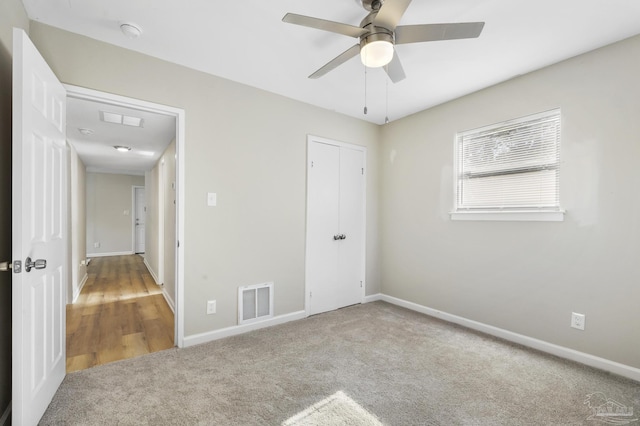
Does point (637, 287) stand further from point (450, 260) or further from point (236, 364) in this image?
point (236, 364)

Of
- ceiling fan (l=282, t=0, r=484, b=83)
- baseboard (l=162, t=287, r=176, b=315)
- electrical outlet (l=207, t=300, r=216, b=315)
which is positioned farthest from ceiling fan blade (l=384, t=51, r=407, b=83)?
baseboard (l=162, t=287, r=176, b=315)

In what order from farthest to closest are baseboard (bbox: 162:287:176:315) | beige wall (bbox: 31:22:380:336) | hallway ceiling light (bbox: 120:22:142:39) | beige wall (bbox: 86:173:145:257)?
beige wall (bbox: 86:173:145:257) → baseboard (bbox: 162:287:176:315) → beige wall (bbox: 31:22:380:336) → hallway ceiling light (bbox: 120:22:142:39)

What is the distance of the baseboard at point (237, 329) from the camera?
2.67 metres

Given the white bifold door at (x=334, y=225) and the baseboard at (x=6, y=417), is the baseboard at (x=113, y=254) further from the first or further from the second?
the baseboard at (x=6, y=417)

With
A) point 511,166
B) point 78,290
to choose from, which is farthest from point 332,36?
point 78,290

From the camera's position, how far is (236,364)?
2.33 meters

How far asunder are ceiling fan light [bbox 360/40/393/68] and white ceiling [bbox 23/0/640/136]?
41cm

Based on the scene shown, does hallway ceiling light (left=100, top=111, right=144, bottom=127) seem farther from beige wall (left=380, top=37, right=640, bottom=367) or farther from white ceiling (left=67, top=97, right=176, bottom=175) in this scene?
beige wall (left=380, top=37, right=640, bottom=367)

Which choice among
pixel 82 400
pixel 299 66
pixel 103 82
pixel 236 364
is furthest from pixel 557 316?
pixel 103 82

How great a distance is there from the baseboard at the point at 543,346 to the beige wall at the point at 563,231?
44 millimetres

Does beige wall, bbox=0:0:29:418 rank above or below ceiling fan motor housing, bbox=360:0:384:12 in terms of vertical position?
below

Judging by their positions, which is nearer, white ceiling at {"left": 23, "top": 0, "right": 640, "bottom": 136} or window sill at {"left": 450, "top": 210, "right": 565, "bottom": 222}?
white ceiling at {"left": 23, "top": 0, "right": 640, "bottom": 136}

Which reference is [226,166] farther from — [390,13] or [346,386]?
[346,386]

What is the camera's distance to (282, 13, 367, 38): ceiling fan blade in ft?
5.00
